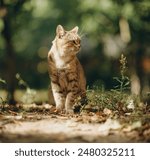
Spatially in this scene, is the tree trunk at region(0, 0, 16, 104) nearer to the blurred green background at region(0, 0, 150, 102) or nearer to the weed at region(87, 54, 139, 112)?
the blurred green background at region(0, 0, 150, 102)

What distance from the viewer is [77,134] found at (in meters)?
3.87

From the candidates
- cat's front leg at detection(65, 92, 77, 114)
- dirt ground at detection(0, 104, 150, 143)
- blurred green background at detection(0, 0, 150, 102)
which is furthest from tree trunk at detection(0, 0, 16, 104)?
dirt ground at detection(0, 104, 150, 143)

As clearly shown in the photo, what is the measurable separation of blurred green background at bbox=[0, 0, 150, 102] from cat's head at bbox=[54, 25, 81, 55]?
1.57ft

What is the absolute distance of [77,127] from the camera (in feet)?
13.1

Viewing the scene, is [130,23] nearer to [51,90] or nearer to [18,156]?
[51,90]

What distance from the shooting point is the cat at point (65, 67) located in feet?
14.9

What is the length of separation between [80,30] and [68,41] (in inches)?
20.2

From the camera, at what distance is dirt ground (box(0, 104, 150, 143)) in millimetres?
3832

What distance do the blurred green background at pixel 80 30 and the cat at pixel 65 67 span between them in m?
0.48

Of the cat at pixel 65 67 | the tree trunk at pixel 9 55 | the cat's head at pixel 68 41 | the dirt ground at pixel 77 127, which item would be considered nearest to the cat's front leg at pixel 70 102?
the cat at pixel 65 67

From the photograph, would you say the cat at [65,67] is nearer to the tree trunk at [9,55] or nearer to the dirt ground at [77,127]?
the dirt ground at [77,127]

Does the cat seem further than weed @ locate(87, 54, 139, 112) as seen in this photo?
Yes

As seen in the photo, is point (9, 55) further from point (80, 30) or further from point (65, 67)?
point (65, 67)

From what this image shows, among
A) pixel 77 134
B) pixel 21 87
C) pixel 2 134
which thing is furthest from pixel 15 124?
pixel 21 87
